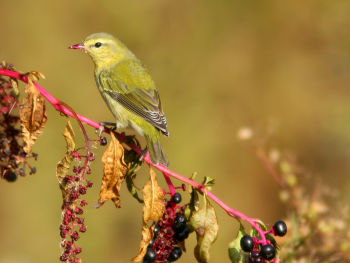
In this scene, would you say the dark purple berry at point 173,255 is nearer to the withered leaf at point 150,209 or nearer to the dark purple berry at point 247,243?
the withered leaf at point 150,209

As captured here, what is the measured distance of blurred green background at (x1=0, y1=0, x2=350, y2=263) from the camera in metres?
7.28

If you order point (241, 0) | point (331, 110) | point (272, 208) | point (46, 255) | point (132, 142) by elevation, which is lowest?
point (132, 142)

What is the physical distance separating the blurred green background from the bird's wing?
2.56 m

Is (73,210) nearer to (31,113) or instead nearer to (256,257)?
(31,113)

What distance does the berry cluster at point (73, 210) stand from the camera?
254 centimetres

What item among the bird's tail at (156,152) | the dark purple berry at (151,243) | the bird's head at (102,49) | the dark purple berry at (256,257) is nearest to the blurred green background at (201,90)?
the bird's head at (102,49)

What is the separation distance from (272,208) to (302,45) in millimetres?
3071

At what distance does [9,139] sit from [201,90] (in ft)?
19.8

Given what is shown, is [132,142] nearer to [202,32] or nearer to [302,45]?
[202,32]

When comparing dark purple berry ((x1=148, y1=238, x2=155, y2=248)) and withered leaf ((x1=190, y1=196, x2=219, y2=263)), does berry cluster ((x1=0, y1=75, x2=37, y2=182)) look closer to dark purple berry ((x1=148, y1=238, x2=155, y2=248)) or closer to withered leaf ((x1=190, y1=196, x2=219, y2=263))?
dark purple berry ((x1=148, y1=238, x2=155, y2=248))

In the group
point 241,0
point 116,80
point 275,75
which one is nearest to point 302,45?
point 275,75

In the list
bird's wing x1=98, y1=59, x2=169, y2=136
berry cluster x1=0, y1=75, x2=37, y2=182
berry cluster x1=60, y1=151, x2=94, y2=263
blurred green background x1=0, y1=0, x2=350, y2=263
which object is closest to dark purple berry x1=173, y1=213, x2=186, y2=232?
berry cluster x1=60, y1=151, x2=94, y2=263

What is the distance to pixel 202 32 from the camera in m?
8.84

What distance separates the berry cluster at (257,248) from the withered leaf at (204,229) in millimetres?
180
